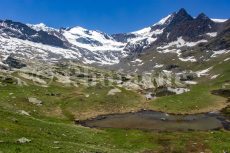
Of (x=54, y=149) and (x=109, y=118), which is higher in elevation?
(x=109, y=118)

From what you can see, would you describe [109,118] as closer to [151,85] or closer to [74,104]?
[74,104]

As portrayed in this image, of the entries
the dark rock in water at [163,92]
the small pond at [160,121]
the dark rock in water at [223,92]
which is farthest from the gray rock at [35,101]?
the dark rock in water at [223,92]

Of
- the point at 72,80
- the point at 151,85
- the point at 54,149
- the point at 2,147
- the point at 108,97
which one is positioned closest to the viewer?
the point at 2,147

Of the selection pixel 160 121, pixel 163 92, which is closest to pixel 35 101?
pixel 160 121

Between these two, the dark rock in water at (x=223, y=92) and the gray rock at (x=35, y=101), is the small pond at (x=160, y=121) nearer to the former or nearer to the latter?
the gray rock at (x=35, y=101)

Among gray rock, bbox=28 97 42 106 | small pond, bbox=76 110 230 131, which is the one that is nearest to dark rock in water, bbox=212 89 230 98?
small pond, bbox=76 110 230 131

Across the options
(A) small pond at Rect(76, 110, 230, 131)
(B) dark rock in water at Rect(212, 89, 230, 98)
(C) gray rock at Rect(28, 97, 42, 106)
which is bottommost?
(A) small pond at Rect(76, 110, 230, 131)

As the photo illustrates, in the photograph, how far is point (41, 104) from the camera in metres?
102

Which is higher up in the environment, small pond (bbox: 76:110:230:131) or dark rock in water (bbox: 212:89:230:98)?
dark rock in water (bbox: 212:89:230:98)

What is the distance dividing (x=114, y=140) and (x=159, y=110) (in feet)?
158

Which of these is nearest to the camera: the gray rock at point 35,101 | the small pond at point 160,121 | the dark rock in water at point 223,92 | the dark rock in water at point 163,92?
the small pond at point 160,121

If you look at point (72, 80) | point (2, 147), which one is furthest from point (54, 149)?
point (72, 80)

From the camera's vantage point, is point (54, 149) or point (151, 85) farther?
point (151, 85)

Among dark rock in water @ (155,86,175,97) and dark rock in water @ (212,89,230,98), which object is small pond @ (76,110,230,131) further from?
dark rock in water @ (155,86,175,97)
